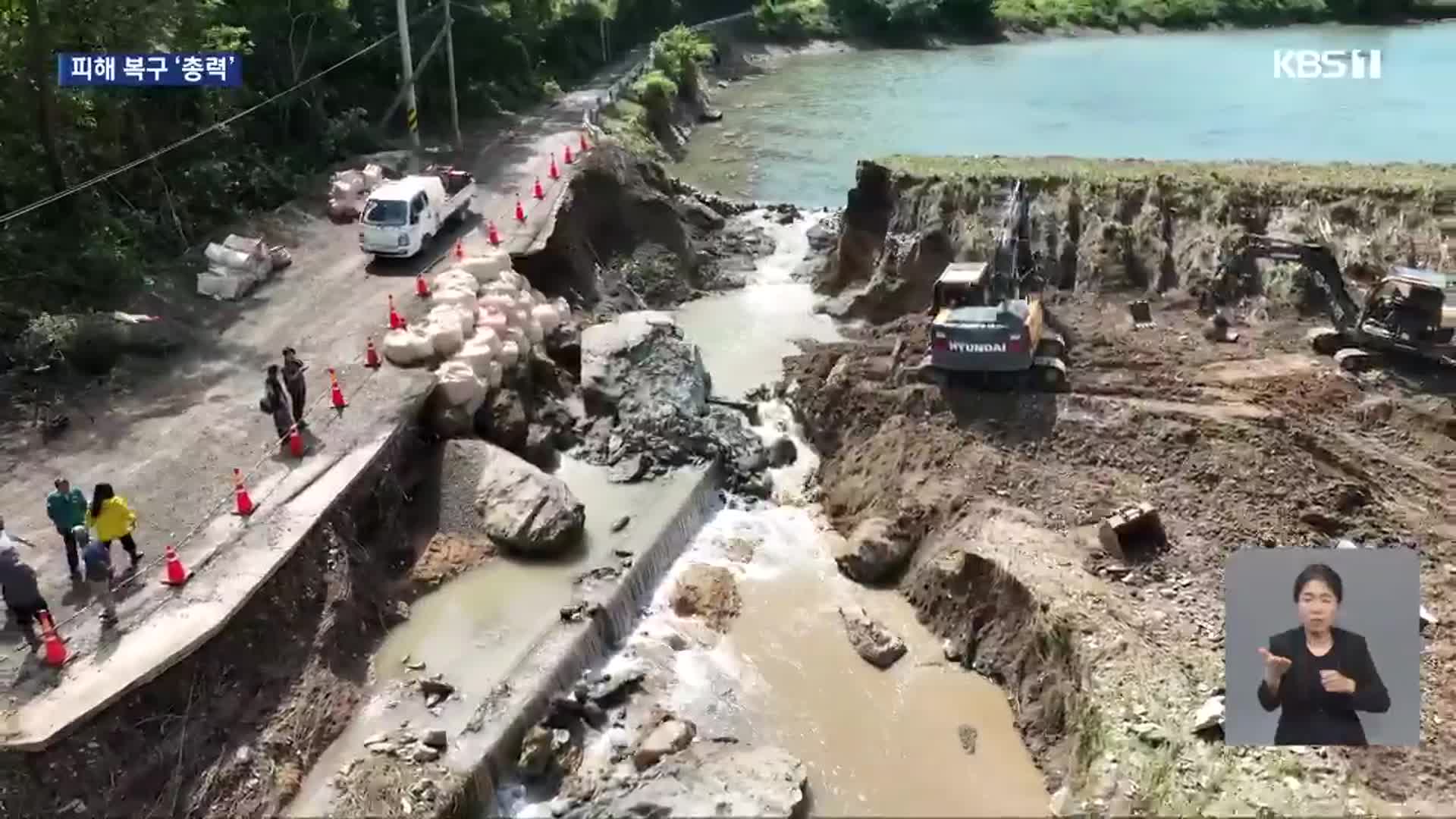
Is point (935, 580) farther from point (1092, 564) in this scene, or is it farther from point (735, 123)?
point (735, 123)

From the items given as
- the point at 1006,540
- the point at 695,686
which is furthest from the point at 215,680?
the point at 1006,540

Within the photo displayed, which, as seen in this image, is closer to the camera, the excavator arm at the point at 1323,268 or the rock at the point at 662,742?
the rock at the point at 662,742

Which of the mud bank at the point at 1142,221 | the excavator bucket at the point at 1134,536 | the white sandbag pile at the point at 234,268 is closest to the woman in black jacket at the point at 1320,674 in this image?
the excavator bucket at the point at 1134,536

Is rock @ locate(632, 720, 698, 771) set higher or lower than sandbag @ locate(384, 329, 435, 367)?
lower

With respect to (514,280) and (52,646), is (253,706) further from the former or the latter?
(514,280)

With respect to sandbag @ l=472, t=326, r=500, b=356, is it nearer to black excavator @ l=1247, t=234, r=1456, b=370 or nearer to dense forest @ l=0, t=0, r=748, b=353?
dense forest @ l=0, t=0, r=748, b=353

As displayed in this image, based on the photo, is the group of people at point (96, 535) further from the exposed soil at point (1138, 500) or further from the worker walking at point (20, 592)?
the exposed soil at point (1138, 500)

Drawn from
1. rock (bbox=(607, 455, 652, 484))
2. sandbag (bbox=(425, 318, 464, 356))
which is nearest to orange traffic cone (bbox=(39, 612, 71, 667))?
sandbag (bbox=(425, 318, 464, 356))
